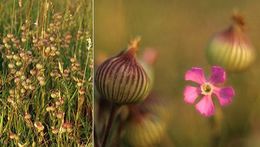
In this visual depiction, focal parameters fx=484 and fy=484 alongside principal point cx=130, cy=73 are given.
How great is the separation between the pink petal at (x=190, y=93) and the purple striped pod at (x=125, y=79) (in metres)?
0.16

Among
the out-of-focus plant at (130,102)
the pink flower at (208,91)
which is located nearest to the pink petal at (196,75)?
the pink flower at (208,91)

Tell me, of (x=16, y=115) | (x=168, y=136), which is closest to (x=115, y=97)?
(x=168, y=136)

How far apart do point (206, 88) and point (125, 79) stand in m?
0.34

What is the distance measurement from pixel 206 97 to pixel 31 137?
0.76 meters

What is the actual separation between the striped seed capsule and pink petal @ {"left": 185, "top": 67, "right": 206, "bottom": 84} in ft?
0.21

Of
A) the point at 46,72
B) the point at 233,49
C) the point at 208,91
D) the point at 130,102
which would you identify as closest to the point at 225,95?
the point at 208,91

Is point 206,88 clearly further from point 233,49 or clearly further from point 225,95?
point 233,49

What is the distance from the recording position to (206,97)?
1986 mm

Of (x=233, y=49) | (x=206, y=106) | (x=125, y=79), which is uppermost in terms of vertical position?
(x=233, y=49)

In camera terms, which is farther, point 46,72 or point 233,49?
point 46,72

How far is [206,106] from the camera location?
198 centimetres

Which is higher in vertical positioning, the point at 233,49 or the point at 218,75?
the point at 233,49

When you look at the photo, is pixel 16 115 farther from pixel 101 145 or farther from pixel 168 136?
pixel 168 136

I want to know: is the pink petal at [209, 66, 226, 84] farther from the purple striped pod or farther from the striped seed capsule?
the purple striped pod
